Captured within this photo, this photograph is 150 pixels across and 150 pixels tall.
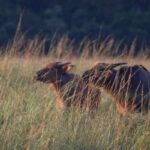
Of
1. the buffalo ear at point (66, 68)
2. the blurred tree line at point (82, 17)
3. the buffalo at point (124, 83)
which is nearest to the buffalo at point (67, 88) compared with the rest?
the buffalo ear at point (66, 68)

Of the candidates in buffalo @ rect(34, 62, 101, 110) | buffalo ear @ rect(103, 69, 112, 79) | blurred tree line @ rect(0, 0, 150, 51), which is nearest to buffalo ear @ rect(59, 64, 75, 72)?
buffalo @ rect(34, 62, 101, 110)

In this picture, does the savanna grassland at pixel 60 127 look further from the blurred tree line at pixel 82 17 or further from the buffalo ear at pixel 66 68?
the blurred tree line at pixel 82 17

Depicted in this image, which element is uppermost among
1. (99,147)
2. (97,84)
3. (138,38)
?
(138,38)

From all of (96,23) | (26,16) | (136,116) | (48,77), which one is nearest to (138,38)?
(96,23)

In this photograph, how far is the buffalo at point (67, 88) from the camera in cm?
827

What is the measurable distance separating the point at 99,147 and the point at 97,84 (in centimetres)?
181

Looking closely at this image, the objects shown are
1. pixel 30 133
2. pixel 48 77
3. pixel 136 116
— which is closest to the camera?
pixel 30 133

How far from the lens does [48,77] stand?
966 centimetres

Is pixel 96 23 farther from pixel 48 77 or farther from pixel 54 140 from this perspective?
pixel 54 140

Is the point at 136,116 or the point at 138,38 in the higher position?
the point at 138,38

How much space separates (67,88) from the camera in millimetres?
8656

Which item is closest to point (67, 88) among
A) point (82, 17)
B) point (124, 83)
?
point (124, 83)

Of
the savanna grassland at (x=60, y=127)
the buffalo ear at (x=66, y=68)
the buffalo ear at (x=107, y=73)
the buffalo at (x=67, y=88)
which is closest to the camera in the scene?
the savanna grassland at (x=60, y=127)

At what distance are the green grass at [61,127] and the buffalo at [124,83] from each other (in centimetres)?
23
